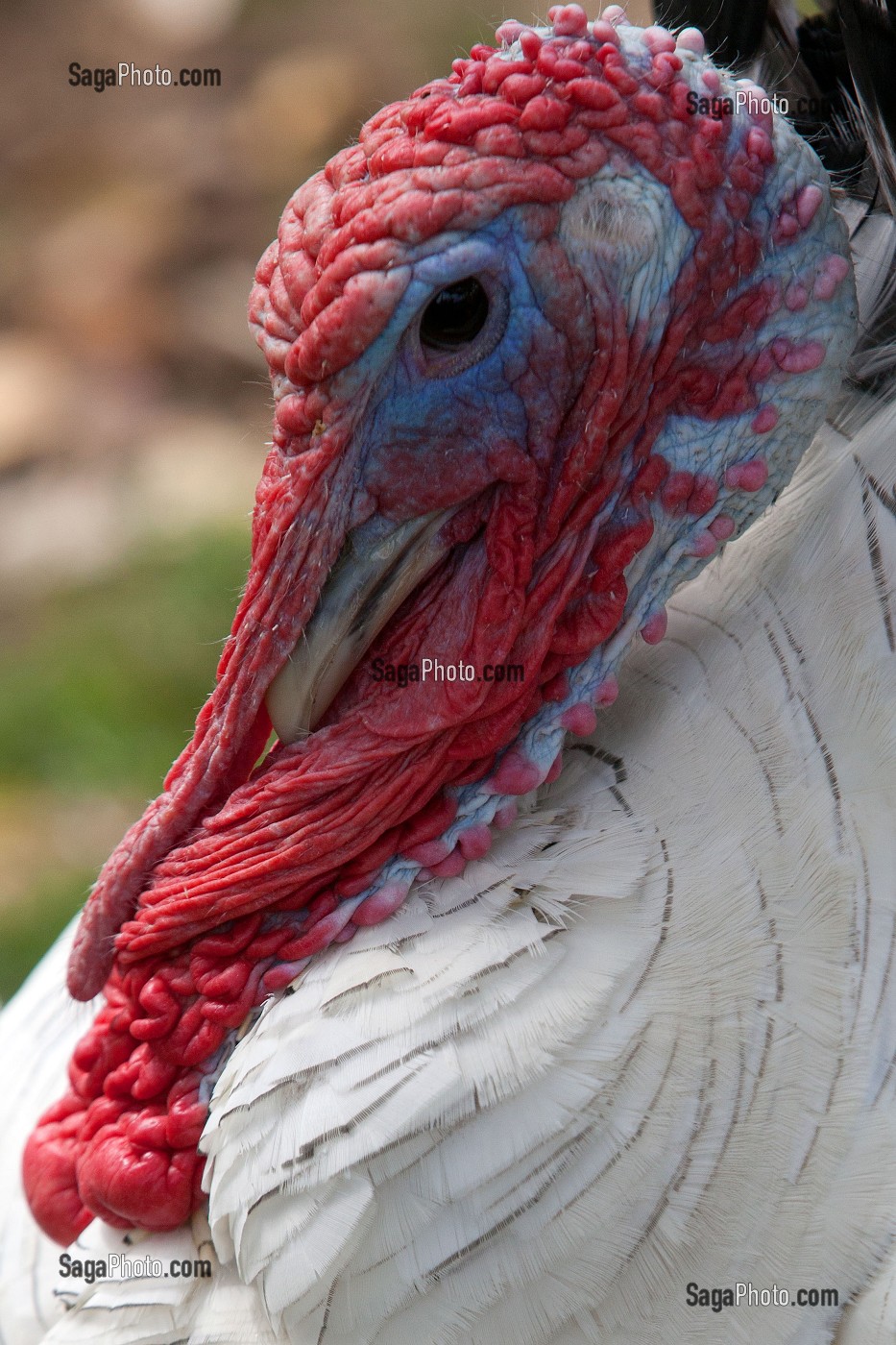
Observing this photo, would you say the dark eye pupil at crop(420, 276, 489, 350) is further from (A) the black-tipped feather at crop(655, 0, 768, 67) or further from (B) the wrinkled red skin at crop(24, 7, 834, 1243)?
(A) the black-tipped feather at crop(655, 0, 768, 67)

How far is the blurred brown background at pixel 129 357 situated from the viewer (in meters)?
4.20

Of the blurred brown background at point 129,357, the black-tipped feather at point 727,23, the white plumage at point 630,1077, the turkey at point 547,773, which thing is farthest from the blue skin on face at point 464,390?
the blurred brown background at point 129,357

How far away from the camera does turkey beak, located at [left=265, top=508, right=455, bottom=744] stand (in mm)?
1792

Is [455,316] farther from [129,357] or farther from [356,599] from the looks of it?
[129,357]

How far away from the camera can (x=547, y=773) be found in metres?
1.89

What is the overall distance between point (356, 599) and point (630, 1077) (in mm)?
659

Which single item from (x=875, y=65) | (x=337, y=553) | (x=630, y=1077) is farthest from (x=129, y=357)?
(x=630, y=1077)

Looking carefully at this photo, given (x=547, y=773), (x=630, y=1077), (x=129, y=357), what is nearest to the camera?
(x=630, y=1077)

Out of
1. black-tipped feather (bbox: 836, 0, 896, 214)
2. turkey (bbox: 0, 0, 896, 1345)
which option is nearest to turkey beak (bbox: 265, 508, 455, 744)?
turkey (bbox: 0, 0, 896, 1345)

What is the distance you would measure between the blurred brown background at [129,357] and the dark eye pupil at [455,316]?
2498 millimetres

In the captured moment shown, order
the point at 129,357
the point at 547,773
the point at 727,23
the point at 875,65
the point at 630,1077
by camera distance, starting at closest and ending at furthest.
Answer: the point at 630,1077 < the point at 875,65 < the point at 547,773 < the point at 727,23 < the point at 129,357

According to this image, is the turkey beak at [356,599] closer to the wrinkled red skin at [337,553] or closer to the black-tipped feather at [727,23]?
the wrinkled red skin at [337,553]

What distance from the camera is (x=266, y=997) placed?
190 cm

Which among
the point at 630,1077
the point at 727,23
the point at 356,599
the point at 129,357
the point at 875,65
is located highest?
the point at 727,23
